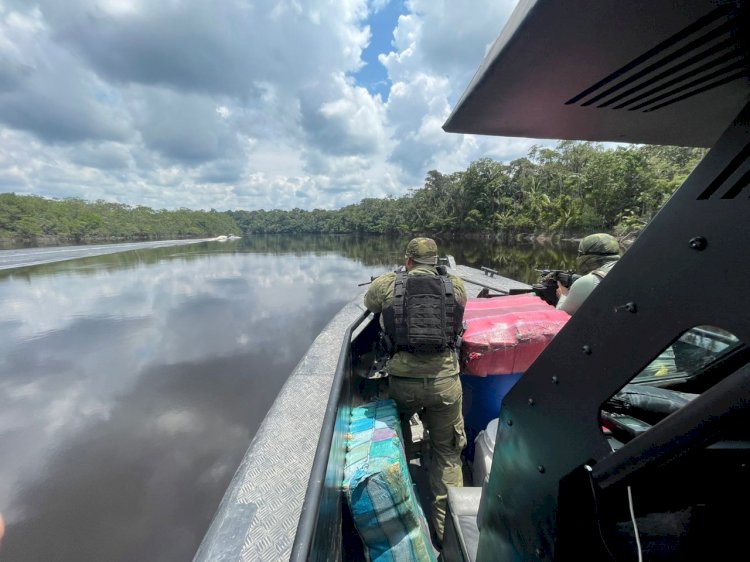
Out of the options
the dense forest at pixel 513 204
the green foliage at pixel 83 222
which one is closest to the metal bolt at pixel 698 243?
the dense forest at pixel 513 204

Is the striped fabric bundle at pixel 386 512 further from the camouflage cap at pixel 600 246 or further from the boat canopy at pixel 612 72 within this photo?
the camouflage cap at pixel 600 246

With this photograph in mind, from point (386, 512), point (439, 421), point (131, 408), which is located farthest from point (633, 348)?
point (131, 408)

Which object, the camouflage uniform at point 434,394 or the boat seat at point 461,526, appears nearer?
the boat seat at point 461,526

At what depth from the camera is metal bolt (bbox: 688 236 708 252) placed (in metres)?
0.48

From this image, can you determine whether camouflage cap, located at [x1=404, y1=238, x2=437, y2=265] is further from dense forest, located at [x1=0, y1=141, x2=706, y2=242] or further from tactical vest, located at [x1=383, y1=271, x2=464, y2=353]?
dense forest, located at [x1=0, y1=141, x2=706, y2=242]

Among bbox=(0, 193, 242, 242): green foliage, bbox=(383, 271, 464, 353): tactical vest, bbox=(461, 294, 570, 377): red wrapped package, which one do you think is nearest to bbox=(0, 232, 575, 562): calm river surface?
bbox=(383, 271, 464, 353): tactical vest

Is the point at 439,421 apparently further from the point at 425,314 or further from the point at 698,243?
the point at 698,243

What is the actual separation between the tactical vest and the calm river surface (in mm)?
4159

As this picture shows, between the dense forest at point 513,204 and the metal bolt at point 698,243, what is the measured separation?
37.4 ft

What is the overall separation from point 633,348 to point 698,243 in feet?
0.68

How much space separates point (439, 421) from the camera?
221 centimetres

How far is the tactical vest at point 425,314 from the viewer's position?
6.77 ft

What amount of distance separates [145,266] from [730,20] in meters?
31.6

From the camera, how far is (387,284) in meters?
2.31
